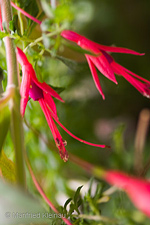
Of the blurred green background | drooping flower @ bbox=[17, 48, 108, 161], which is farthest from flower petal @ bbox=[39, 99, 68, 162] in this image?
the blurred green background

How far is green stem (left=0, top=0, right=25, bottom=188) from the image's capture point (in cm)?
28

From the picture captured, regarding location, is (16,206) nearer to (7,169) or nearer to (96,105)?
(7,169)

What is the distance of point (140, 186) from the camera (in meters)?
0.21

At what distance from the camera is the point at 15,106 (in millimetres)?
298

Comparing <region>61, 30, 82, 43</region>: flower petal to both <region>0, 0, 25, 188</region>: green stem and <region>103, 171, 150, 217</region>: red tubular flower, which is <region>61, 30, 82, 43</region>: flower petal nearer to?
<region>0, 0, 25, 188</region>: green stem

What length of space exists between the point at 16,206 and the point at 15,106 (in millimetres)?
111

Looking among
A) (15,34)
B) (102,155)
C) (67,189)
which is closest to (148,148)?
(102,155)

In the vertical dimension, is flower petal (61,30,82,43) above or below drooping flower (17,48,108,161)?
above

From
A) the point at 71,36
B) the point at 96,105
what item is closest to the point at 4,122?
the point at 71,36

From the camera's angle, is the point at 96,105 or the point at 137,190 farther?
the point at 96,105

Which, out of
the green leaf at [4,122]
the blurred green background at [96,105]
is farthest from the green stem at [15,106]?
the blurred green background at [96,105]

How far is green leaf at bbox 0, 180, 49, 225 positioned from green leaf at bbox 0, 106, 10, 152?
60 millimetres

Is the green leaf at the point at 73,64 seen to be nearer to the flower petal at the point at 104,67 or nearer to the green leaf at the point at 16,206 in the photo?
the flower petal at the point at 104,67

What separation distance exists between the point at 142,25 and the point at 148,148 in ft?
1.27
